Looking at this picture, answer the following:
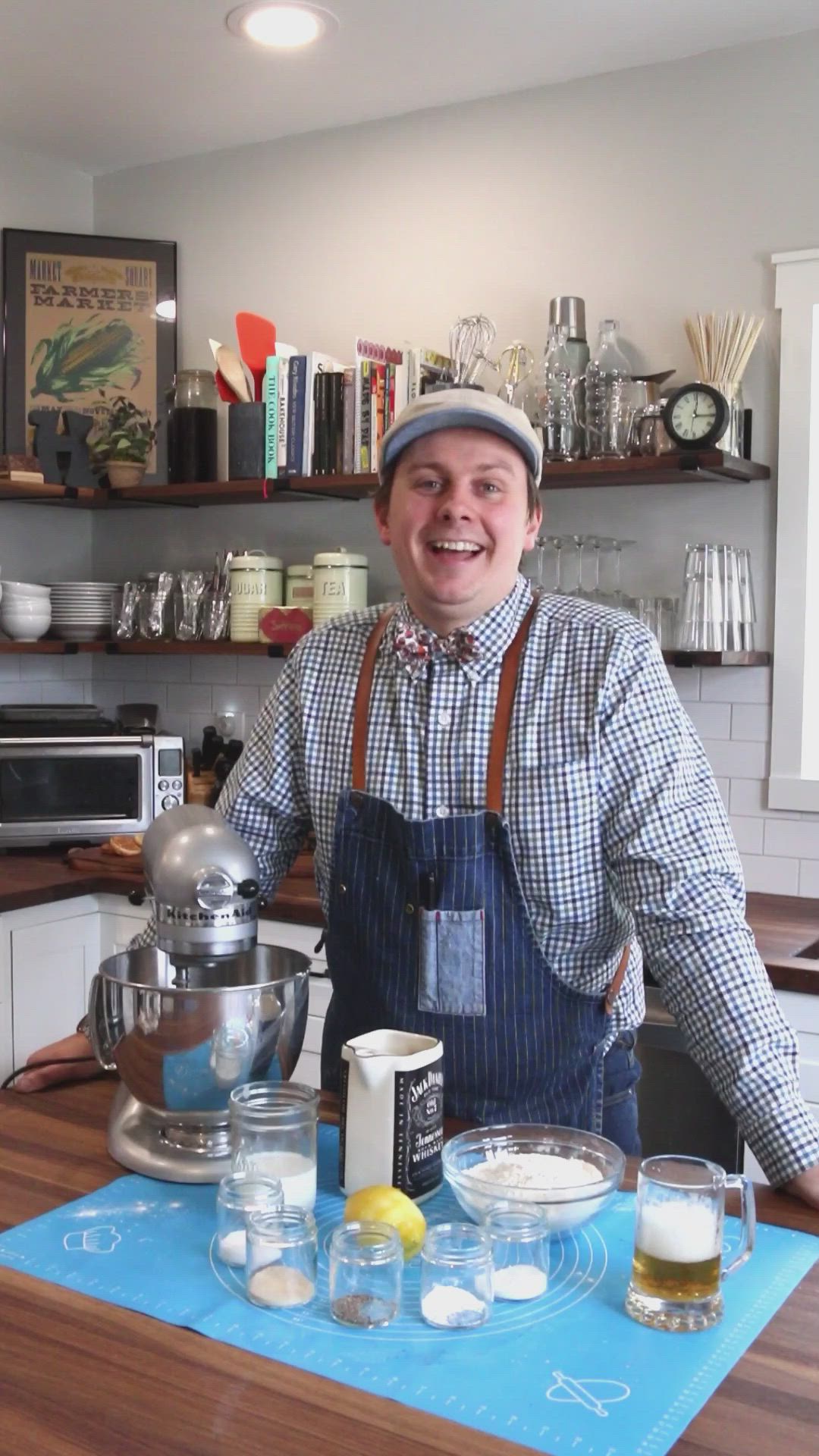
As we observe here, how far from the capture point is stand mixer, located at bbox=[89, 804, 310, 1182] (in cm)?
154

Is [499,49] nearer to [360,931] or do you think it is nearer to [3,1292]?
[360,931]

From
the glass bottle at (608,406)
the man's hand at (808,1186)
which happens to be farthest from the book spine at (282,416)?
the man's hand at (808,1186)

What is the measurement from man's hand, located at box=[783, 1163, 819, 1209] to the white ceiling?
8.51ft

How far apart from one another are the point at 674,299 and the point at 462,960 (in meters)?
2.26

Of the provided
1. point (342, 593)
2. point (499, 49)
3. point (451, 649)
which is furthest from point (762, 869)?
point (499, 49)

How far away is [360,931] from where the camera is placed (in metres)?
1.86

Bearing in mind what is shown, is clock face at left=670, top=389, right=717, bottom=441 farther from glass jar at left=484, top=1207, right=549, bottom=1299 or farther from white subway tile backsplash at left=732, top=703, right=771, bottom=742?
glass jar at left=484, top=1207, right=549, bottom=1299

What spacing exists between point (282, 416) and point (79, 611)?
955 mm

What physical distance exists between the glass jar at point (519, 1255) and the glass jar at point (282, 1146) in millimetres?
226

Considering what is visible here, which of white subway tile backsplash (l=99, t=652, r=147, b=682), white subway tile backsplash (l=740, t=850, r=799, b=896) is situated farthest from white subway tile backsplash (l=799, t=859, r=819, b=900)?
white subway tile backsplash (l=99, t=652, r=147, b=682)

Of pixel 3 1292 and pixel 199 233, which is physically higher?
pixel 199 233

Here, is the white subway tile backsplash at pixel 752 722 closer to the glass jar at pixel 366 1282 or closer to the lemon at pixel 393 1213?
the lemon at pixel 393 1213

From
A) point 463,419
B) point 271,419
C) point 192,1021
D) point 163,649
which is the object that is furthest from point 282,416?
point 192,1021

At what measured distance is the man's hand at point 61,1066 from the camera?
6.02ft
